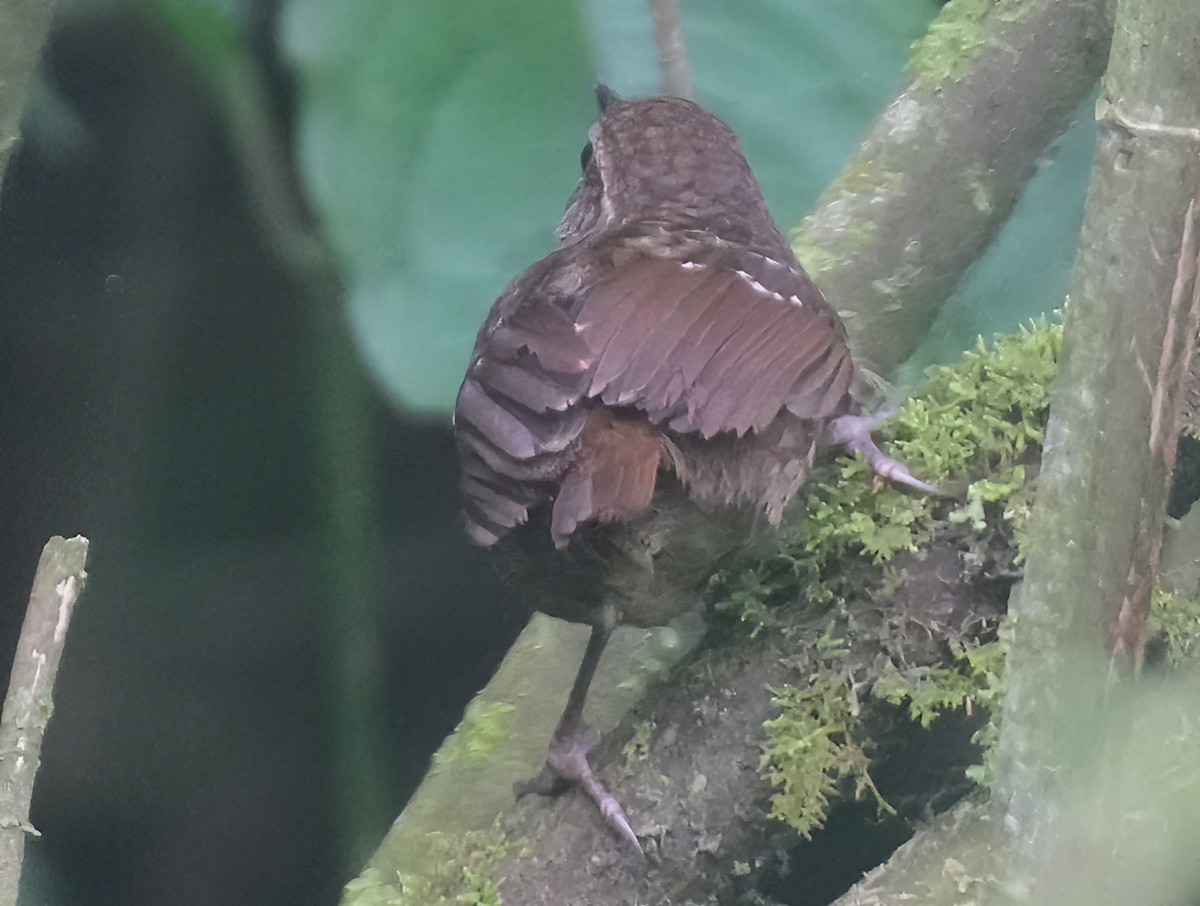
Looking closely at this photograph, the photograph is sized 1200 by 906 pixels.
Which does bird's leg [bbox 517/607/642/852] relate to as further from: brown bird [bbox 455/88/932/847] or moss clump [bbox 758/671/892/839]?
moss clump [bbox 758/671/892/839]

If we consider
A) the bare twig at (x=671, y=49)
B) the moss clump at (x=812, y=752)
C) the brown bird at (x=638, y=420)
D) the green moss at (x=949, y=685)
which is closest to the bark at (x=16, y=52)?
the brown bird at (x=638, y=420)

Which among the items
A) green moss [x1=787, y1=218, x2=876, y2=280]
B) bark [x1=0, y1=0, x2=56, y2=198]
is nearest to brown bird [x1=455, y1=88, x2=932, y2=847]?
green moss [x1=787, y1=218, x2=876, y2=280]

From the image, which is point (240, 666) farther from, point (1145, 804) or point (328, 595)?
point (1145, 804)

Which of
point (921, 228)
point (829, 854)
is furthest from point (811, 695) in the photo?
point (921, 228)

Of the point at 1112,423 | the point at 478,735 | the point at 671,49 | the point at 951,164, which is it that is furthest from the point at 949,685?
the point at 671,49

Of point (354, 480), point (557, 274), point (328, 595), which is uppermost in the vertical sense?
point (557, 274)

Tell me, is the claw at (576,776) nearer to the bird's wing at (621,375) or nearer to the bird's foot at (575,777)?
the bird's foot at (575,777)

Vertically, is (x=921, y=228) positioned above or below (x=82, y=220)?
above
